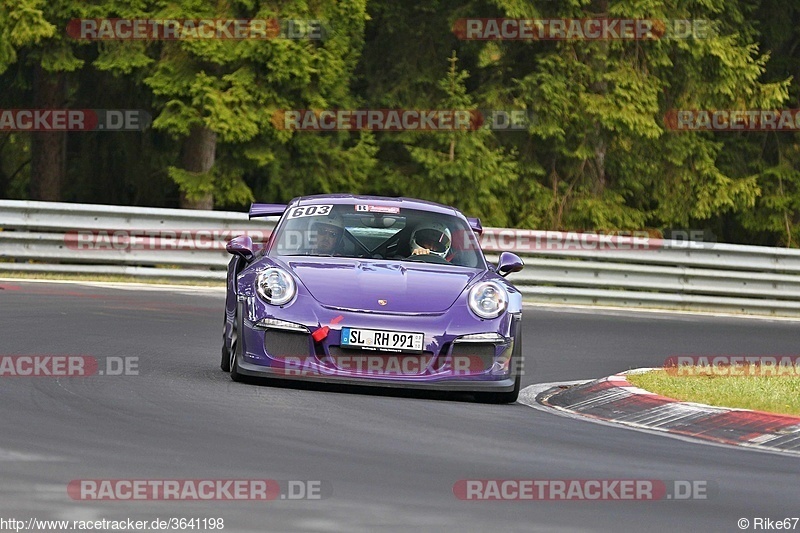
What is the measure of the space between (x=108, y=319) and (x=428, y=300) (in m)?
4.98

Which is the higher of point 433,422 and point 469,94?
point 469,94

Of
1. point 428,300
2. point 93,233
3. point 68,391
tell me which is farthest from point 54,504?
point 93,233

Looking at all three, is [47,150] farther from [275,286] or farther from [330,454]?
[330,454]

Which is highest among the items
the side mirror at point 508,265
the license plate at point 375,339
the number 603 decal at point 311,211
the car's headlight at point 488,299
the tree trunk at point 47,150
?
the tree trunk at point 47,150

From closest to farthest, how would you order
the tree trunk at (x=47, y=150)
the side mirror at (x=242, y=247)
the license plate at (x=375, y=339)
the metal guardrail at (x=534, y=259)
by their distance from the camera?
the license plate at (x=375, y=339), the side mirror at (x=242, y=247), the metal guardrail at (x=534, y=259), the tree trunk at (x=47, y=150)

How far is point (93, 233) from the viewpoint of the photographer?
18.6 meters

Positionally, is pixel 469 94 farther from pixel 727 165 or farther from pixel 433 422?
pixel 433 422

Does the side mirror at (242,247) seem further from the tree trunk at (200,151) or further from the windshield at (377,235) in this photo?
the tree trunk at (200,151)

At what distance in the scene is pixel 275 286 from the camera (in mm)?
9758

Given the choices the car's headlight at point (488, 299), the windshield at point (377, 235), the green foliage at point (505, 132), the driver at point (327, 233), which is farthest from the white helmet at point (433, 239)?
the green foliage at point (505, 132)

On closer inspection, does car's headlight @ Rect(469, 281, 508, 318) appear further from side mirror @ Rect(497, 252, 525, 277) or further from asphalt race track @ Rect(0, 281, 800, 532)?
side mirror @ Rect(497, 252, 525, 277)

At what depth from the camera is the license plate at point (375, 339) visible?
9.41 metres

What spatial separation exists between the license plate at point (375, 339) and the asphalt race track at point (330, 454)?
322 mm

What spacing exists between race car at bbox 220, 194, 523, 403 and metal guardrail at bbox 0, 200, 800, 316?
8217mm
